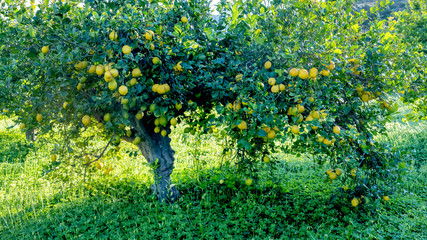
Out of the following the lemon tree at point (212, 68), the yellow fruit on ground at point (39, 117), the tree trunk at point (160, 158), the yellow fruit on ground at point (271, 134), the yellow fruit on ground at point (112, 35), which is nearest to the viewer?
the yellow fruit on ground at point (112, 35)

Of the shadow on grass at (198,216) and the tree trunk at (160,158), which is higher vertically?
the tree trunk at (160,158)

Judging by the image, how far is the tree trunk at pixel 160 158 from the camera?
11.3ft

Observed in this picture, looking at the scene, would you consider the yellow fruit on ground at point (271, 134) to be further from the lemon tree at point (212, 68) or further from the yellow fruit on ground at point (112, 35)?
the yellow fruit on ground at point (112, 35)

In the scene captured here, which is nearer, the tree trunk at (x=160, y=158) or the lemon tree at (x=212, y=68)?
the lemon tree at (x=212, y=68)

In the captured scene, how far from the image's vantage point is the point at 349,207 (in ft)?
11.7

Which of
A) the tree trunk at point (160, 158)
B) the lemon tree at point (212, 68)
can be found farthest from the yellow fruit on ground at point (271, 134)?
the tree trunk at point (160, 158)

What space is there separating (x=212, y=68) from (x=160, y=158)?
139 cm

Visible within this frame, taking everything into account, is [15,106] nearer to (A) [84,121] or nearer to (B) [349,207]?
(A) [84,121]

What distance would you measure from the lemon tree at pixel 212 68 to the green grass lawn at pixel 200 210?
58 centimetres

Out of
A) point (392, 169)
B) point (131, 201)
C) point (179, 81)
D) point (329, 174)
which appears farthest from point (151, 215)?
point (392, 169)

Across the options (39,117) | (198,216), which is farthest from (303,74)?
(39,117)

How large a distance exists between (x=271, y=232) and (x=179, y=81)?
180 centimetres

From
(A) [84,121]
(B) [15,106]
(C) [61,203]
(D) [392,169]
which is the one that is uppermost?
(B) [15,106]

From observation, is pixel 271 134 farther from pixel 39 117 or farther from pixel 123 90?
pixel 39 117
